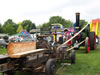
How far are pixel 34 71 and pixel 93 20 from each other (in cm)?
2756

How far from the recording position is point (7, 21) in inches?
3123

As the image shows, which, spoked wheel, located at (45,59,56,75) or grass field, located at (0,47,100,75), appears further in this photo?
grass field, located at (0,47,100,75)

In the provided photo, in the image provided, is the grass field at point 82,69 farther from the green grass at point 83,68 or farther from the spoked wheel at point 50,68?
the spoked wheel at point 50,68

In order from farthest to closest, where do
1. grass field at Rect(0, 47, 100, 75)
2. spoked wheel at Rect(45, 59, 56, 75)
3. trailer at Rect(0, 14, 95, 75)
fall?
grass field at Rect(0, 47, 100, 75)
spoked wheel at Rect(45, 59, 56, 75)
trailer at Rect(0, 14, 95, 75)

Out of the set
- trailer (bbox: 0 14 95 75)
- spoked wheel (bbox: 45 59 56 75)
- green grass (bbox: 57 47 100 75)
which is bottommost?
green grass (bbox: 57 47 100 75)

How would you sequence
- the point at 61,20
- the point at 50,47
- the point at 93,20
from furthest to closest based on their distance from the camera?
the point at 61,20 → the point at 93,20 → the point at 50,47

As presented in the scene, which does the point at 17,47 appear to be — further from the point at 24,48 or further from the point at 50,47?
the point at 50,47

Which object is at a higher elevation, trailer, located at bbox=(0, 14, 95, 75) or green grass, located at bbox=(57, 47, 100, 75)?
trailer, located at bbox=(0, 14, 95, 75)

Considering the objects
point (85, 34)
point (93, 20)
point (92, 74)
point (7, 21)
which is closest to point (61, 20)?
point (7, 21)

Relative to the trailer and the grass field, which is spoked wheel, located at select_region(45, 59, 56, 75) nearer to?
the trailer

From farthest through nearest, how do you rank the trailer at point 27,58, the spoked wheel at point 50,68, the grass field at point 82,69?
the grass field at point 82,69 → the spoked wheel at point 50,68 → the trailer at point 27,58

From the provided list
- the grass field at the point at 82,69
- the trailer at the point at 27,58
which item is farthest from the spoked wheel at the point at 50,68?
the grass field at the point at 82,69

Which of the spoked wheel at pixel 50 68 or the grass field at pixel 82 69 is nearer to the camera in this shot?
the spoked wheel at pixel 50 68

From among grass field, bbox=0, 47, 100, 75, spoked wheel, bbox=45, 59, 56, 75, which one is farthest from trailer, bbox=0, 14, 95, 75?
grass field, bbox=0, 47, 100, 75
